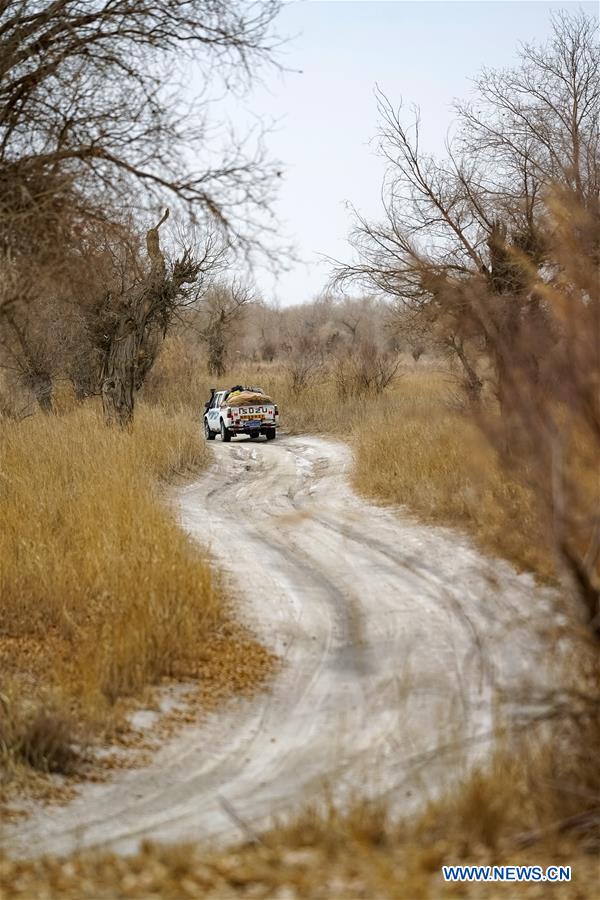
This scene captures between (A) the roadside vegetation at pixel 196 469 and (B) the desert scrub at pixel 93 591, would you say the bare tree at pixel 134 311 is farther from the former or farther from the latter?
(B) the desert scrub at pixel 93 591

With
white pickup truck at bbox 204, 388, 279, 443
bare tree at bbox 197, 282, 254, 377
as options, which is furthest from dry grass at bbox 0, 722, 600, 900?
bare tree at bbox 197, 282, 254, 377

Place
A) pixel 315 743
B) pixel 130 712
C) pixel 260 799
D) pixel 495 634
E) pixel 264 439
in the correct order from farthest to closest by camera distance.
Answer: pixel 264 439 < pixel 495 634 < pixel 130 712 < pixel 315 743 < pixel 260 799

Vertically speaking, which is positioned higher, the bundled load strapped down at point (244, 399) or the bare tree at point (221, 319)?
the bare tree at point (221, 319)

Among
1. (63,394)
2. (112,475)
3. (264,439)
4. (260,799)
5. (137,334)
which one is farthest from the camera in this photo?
→ (63,394)

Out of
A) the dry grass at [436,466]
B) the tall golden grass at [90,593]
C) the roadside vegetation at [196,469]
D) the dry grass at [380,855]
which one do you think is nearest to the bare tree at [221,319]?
the dry grass at [436,466]

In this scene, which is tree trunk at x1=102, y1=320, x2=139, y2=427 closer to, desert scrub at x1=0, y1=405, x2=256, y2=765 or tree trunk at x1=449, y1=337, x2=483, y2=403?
desert scrub at x1=0, y1=405, x2=256, y2=765

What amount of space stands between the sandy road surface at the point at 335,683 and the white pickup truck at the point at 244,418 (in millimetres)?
11213

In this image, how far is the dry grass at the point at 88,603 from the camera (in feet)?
23.6

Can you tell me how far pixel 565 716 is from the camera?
5402 mm

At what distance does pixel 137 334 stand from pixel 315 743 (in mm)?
16698

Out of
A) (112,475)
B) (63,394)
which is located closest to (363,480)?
(112,475)

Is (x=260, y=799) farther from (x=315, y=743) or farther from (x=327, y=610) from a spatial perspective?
(x=327, y=610)

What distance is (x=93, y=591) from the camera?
9570 millimetres

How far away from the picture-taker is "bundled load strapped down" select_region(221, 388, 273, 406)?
2503cm
